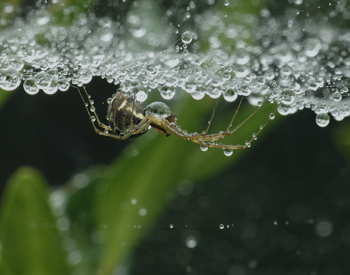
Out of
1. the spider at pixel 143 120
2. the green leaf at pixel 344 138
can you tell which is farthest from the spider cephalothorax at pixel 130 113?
the green leaf at pixel 344 138

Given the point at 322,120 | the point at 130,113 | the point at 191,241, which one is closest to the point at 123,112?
the point at 130,113

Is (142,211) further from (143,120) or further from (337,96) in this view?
(337,96)

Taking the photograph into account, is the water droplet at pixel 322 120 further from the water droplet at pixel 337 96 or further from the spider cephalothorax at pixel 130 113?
the spider cephalothorax at pixel 130 113

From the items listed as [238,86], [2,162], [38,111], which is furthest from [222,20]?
[2,162]

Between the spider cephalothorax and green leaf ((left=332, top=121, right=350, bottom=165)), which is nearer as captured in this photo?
the spider cephalothorax

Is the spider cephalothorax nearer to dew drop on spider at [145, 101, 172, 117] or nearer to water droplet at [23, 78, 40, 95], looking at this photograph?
dew drop on spider at [145, 101, 172, 117]

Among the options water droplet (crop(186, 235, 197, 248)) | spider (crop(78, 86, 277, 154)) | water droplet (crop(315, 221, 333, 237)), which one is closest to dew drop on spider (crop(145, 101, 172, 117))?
A: spider (crop(78, 86, 277, 154))
